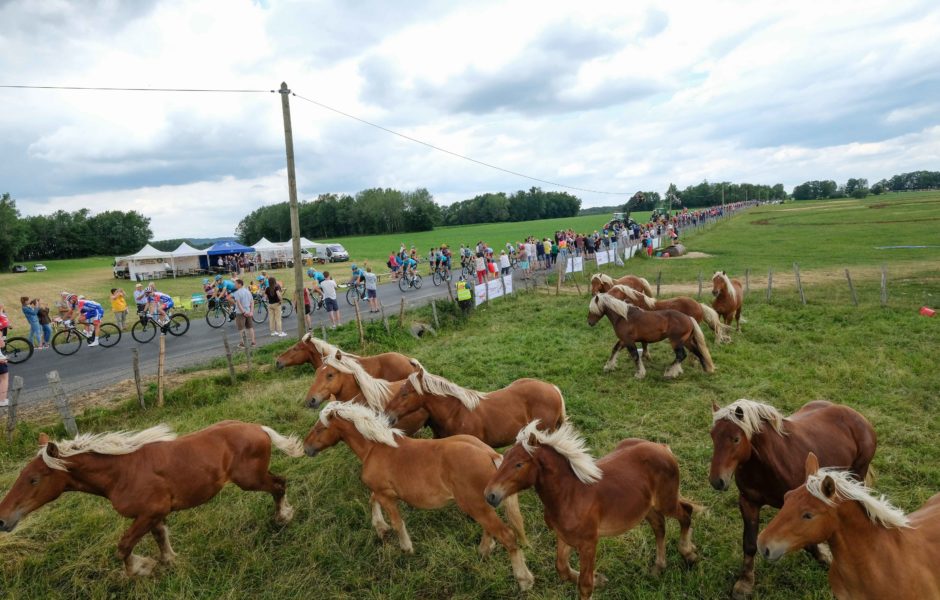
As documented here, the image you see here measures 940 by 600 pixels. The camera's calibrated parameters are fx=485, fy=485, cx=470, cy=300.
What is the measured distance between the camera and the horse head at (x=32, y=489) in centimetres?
411

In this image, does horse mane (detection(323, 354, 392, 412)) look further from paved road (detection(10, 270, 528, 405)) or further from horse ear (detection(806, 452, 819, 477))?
paved road (detection(10, 270, 528, 405))

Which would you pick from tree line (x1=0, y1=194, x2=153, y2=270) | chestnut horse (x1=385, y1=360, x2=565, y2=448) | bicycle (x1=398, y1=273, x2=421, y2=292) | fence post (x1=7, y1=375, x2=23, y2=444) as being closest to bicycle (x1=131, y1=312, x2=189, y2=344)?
fence post (x1=7, y1=375, x2=23, y2=444)

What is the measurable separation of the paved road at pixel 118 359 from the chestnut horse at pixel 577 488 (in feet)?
34.4

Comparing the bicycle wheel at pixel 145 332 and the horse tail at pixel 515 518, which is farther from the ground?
the bicycle wheel at pixel 145 332

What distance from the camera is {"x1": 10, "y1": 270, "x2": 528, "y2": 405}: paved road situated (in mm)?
10773

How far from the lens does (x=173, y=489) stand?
4.66 metres

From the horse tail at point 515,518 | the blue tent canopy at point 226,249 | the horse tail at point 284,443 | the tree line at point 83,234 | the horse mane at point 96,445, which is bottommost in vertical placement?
the horse tail at point 515,518

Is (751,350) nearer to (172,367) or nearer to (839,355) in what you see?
(839,355)

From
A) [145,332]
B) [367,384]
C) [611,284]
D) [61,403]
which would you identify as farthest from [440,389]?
[145,332]

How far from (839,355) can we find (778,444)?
7.28 meters

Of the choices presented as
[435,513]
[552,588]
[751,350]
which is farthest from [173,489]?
[751,350]

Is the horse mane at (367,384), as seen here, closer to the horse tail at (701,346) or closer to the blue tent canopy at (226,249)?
the horse tail at (701,346)

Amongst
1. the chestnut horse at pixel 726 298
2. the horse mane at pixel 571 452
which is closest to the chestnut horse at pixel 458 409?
the horse mane at pixel 571 452

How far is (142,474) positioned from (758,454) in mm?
5496
